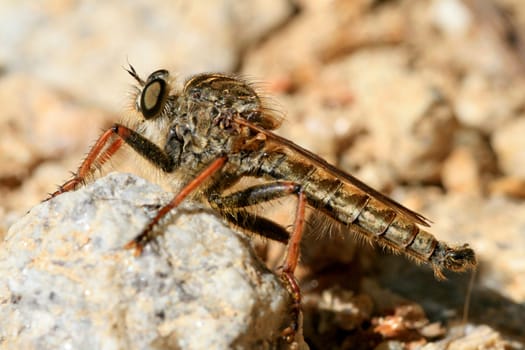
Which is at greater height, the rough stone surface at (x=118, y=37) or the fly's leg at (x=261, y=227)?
the rough stone surface at (x=118, y=37)

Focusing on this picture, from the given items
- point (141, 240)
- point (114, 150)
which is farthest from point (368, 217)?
point (141, 240)

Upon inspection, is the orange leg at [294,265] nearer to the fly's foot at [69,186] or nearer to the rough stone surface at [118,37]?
the fly's foot at [69,186]

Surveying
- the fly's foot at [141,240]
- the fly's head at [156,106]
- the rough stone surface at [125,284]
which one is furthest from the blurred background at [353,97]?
the fly's foot at [141,240]

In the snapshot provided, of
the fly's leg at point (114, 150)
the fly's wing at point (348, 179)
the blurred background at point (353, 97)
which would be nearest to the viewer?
the fly's wing at point (348, 179)

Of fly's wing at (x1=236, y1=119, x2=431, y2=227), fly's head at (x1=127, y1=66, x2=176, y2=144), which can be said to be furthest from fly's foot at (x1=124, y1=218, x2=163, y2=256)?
fly's head at (x1=127, y1=66, x2=176, y2=144)

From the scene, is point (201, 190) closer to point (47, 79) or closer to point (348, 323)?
point (348, 323)

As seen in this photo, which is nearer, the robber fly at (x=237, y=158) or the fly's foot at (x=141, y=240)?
the fly's foot at (x=141, y=240)

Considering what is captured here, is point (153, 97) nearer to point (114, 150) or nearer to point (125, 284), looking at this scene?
point (114, 150)
